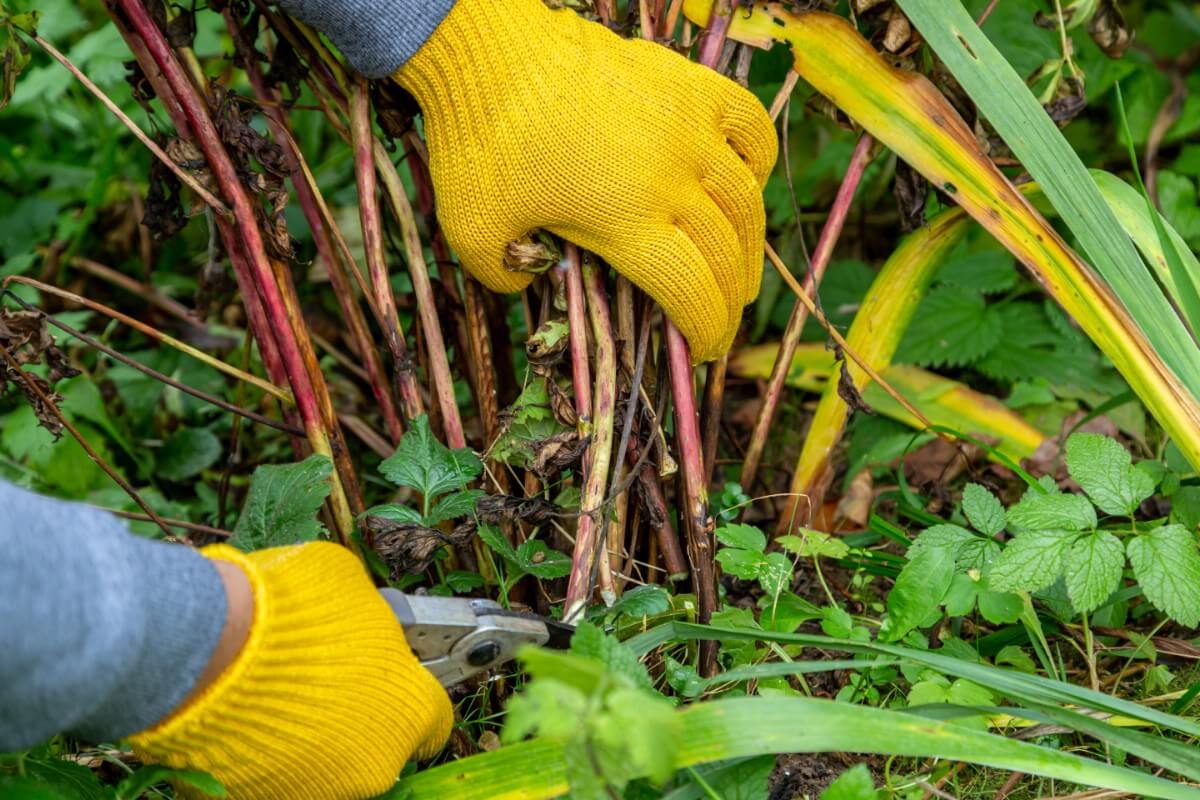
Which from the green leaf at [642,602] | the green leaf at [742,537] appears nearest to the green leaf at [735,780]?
the green leaf at [642,602]

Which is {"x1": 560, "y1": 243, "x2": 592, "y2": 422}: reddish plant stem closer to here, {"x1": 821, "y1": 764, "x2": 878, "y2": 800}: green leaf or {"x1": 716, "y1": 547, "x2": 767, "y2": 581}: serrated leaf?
{"x1": 716, "y1": 547, "x2": 767, "y2": 581}: serrated leaf

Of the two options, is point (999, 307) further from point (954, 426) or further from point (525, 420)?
Result: point (525, 420)

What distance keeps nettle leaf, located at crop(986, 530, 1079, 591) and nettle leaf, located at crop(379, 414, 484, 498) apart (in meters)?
0.70

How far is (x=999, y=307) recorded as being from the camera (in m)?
2.21

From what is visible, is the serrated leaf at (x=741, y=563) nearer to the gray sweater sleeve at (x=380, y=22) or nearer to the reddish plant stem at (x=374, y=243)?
the reddish plant stem at (x=374, y=243)

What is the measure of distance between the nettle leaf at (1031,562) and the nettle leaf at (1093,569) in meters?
0.01

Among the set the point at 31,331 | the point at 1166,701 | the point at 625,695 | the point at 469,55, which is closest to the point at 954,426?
the point at 1166,701

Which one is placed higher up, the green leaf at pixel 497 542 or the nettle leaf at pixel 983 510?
the nettle leaf at pixel 983 510

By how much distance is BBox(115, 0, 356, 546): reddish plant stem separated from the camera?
1.45 meters

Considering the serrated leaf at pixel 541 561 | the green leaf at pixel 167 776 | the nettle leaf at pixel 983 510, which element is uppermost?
the nettle leaf at pixel 983 510

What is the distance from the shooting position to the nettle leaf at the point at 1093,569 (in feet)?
4.14

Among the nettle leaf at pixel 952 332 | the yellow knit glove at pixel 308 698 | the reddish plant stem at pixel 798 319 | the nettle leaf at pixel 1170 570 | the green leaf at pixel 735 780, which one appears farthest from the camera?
the nettle leaf at pixel 952 332

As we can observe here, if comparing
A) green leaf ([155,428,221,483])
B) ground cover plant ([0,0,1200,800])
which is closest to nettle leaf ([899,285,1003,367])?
ground cover plant ([0,0,1200,800])

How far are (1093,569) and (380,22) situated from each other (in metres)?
1.15
